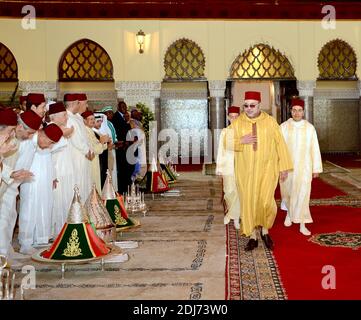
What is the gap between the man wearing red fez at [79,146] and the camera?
6547mm

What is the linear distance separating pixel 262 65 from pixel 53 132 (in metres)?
10.5

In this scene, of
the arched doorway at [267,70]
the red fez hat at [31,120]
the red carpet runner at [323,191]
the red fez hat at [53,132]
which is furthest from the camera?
the arched doorway at [267,70]

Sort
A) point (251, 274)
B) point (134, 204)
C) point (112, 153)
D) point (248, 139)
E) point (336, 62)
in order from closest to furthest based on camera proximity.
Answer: point (251, 274)
point (248, 139)
point (134, 204)
point (112, 153)
point (336, 62)

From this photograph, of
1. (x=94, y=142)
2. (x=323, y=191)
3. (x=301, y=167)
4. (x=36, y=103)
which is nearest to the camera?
(x=36, y=103)

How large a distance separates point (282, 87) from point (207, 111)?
2137 mm

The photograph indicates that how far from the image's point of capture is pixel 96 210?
5887mm

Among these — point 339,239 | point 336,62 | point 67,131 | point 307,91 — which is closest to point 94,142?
point 67,131

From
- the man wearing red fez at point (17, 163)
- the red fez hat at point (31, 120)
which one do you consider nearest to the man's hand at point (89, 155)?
the man wearing red fez at point (17, 163)

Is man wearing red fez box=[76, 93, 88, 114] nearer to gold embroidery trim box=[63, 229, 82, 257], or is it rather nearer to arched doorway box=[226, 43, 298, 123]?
gold embroidery trim box=[63, 229, 82, 257]

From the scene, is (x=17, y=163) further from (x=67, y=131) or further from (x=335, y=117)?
(x=335, y=117)

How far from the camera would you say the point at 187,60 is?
50.0ft

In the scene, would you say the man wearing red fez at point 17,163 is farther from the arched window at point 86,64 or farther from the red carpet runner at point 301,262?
the arched window at point 86,64

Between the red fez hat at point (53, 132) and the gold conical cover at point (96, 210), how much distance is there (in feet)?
1.96

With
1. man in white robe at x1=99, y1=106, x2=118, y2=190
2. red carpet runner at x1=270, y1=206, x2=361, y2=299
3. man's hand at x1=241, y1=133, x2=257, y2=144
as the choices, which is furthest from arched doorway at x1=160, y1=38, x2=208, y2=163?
man's hand at x1=241, y1=133, x2=257, y2=144
